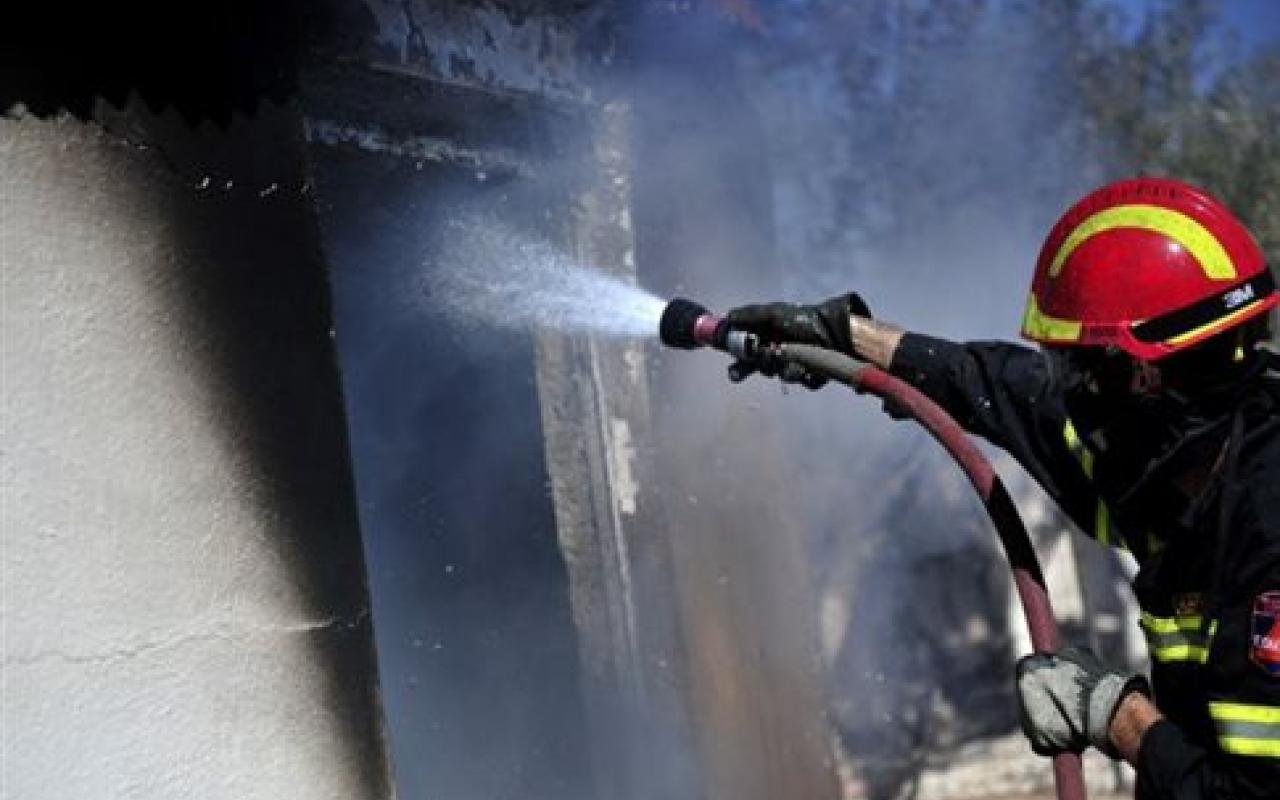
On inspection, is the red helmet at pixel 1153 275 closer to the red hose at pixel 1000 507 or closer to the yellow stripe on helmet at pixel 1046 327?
the yellow stripe on helmet at pixel 1046 327

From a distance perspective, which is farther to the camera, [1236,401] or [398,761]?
[398,761]

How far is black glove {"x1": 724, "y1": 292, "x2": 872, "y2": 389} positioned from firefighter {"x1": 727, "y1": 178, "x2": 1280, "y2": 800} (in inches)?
27.6

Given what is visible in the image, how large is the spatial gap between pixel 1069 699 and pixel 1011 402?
2.59 ft

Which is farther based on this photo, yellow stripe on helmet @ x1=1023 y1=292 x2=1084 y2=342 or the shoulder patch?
yellow stripe on helmet @ x1=1023 y1=292 x2=1084 y2=342

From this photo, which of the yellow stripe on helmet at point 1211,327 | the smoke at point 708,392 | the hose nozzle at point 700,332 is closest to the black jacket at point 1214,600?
the yellow stripe on helmet at point 1211,327

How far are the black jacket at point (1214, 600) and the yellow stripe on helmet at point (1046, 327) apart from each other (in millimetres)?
247

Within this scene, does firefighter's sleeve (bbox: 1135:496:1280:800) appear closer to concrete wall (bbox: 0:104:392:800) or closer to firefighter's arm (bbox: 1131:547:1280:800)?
firefighter's arm (bbox: 1131:547:1280:800)

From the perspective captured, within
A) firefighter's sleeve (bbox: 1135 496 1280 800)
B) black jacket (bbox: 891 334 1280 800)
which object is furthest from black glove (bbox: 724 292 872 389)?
firefighter's sleeve (bbox: 1135 496 1280 800)

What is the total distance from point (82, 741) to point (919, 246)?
5468mm

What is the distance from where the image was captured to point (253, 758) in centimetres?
295

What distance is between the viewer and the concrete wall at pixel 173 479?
262cm

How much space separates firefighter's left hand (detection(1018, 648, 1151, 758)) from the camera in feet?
8.71

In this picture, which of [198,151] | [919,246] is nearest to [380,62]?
[198,151]

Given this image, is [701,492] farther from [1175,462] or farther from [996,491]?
[1175,462]
